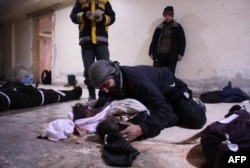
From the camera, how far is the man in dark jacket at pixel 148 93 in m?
1.41

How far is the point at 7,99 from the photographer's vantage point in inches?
90.2

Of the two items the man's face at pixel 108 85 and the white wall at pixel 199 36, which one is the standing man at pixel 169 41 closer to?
the white wall at pixel 199 36

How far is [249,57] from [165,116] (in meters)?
2.46

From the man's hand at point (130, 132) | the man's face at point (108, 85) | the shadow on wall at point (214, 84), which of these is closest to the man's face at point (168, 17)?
the shadow on wall at point (214, 84)

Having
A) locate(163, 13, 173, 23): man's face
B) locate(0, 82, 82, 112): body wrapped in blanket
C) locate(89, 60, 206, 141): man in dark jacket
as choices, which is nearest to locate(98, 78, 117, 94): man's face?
locate(89, 60, 206, 141): man in dark jacket

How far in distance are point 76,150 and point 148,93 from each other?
0.53 meters

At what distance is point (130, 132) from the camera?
Result: 133 centimetres

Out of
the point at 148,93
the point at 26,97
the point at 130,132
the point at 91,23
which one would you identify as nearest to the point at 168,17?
the point at 91,23

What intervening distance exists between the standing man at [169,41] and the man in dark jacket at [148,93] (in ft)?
6.48

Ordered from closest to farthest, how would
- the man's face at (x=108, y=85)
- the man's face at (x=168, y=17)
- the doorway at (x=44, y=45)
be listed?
the man's face at (x=108, y=85)
the man's face at (x=168, y=17)
the doorway at (x=44, y=45)

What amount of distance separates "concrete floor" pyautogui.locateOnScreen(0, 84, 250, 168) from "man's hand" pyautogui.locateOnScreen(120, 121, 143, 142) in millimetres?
59

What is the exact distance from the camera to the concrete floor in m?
1.10

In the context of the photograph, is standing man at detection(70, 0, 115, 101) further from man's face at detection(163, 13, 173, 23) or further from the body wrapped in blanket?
man's face at detection(163, 13, 173, 23)

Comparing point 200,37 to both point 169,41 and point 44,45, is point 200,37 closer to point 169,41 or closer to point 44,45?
point 169,41
